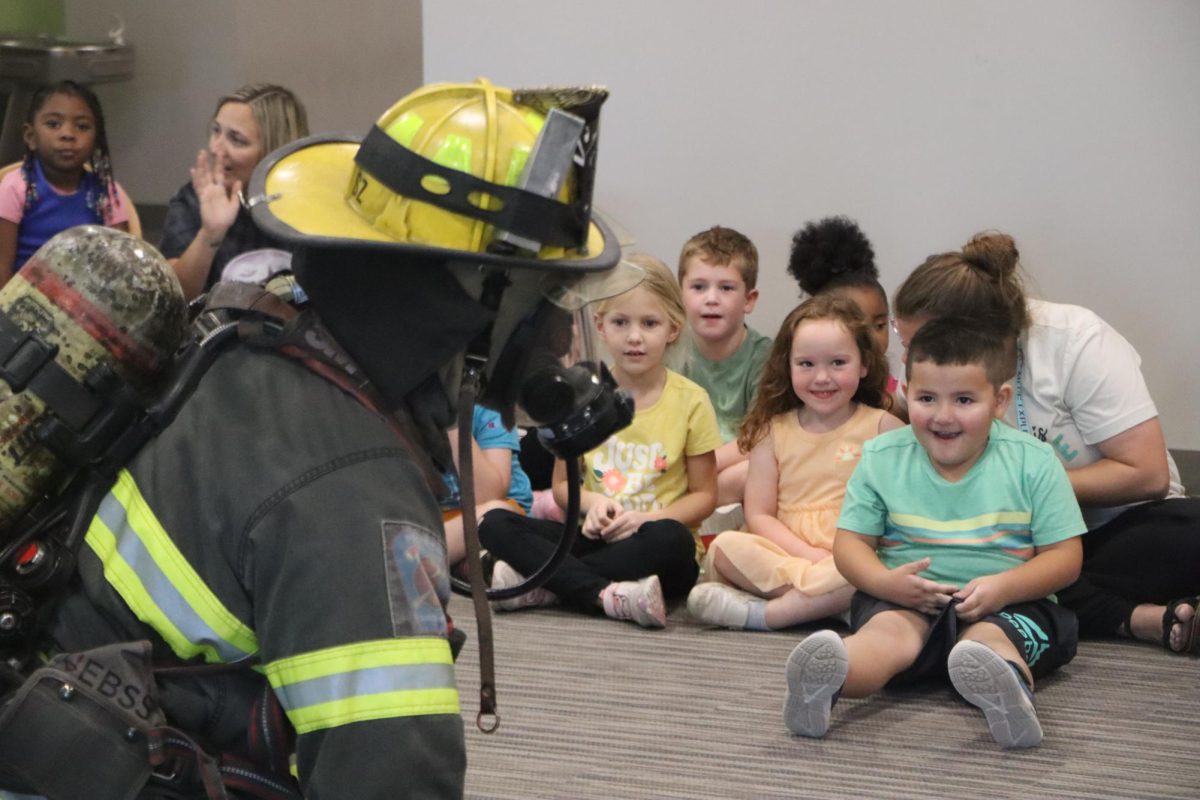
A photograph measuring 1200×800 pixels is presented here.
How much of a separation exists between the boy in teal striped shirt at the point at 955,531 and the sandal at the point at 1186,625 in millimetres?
312

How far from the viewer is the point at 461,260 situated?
55.0 inches

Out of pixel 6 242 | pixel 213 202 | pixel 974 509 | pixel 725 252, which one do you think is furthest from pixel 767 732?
pixel 6 242

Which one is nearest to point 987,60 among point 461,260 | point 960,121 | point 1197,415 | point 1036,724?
point 960,121

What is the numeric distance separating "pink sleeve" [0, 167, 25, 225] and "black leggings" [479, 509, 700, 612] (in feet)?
7.51

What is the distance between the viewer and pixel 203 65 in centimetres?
713

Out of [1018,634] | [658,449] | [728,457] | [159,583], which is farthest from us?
[728,457]

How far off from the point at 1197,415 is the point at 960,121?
1.23 m

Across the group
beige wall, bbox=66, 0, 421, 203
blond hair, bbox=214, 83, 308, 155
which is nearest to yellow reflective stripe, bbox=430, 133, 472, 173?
blond hair, bbox=214, 83, 308, 155

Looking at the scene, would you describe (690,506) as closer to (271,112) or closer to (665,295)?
(665,295)

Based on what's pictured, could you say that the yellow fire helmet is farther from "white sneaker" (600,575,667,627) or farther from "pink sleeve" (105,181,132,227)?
"pink sleeve" (105,181,132,227)

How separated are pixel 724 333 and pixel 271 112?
1.53 metres

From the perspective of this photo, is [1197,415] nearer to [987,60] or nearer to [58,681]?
[987,60]

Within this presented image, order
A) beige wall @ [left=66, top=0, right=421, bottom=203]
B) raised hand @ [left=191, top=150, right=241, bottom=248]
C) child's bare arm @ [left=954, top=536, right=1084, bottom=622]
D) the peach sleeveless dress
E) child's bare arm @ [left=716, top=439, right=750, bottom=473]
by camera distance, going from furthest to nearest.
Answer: beige wall @ [left=66, top=0, right=421, bottom=203], raised hand @ [left=191, top=150, right=241, bottom=248], child's bare arm @ [left=716, top=439, right=750, bottom=473], the peach sleeveless dress, child's bare arm @ [left=954, top=536, right=1084, bottom=622]

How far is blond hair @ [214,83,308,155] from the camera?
4.63m
